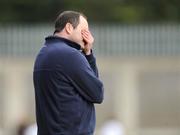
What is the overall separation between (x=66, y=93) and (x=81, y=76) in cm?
17

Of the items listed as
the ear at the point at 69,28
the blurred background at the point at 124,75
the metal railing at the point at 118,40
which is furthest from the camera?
the metal railing at the point at 118,40

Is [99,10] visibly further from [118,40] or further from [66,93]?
[66,93]

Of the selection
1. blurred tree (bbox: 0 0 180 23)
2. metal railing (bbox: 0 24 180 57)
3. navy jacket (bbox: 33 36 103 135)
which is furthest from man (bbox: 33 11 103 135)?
blurred tree (bbox: 0 0 180 23)

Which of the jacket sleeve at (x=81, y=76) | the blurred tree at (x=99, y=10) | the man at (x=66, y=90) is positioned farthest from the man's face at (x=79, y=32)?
the blurred tree at (x=99, y=10)

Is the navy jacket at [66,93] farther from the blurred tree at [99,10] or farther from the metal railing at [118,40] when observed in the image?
the blurred tree at [99,10]

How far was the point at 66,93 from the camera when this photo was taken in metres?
7.46

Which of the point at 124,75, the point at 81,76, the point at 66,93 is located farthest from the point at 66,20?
the point at 124,75

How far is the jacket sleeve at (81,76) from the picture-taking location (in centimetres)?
748

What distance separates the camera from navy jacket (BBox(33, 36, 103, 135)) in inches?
294

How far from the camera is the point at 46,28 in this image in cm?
2409

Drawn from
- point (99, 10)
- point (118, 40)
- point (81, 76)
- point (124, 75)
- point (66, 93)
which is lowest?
point (124, 75)

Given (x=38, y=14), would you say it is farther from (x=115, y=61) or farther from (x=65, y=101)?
(x=65, y=101)

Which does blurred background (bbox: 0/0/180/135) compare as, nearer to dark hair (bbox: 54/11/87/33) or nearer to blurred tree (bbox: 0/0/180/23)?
blurred tree (bbox: 0/0/180/23)

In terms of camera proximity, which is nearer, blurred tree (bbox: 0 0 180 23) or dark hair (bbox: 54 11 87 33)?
dark hair (bbox: 54 11 87 33)
